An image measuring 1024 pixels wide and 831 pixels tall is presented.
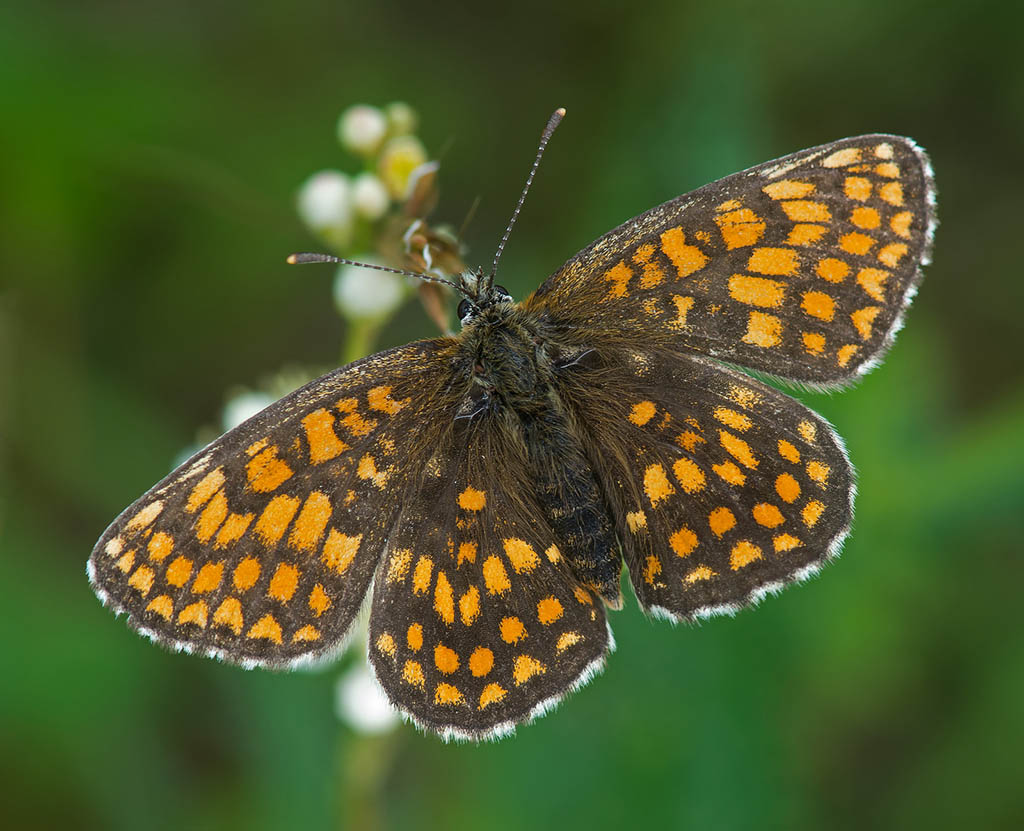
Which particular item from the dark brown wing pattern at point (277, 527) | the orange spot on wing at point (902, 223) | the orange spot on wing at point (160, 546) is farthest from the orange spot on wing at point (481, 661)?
the orange spot on wing at point (902, 223)

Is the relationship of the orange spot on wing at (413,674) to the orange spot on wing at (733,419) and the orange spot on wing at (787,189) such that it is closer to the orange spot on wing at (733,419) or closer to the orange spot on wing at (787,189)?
the orange spot on wing at (733,419)

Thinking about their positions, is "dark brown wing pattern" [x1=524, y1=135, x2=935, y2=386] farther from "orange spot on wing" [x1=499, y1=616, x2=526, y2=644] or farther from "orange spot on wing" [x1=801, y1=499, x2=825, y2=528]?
"orange spot on wing" [x1=499, y1=616, x2=526, y2=644]

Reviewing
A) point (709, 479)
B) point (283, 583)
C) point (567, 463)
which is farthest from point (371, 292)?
point (709, 479)

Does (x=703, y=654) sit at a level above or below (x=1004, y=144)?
below

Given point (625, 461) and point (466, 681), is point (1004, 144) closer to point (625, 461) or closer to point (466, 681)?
point (625, 461)

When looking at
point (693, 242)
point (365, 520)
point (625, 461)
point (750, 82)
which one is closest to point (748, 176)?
point (693, 242)

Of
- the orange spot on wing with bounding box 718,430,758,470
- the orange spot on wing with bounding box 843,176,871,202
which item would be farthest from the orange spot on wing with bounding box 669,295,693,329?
the orange spot on wing with bounding box 843,176,871,202
